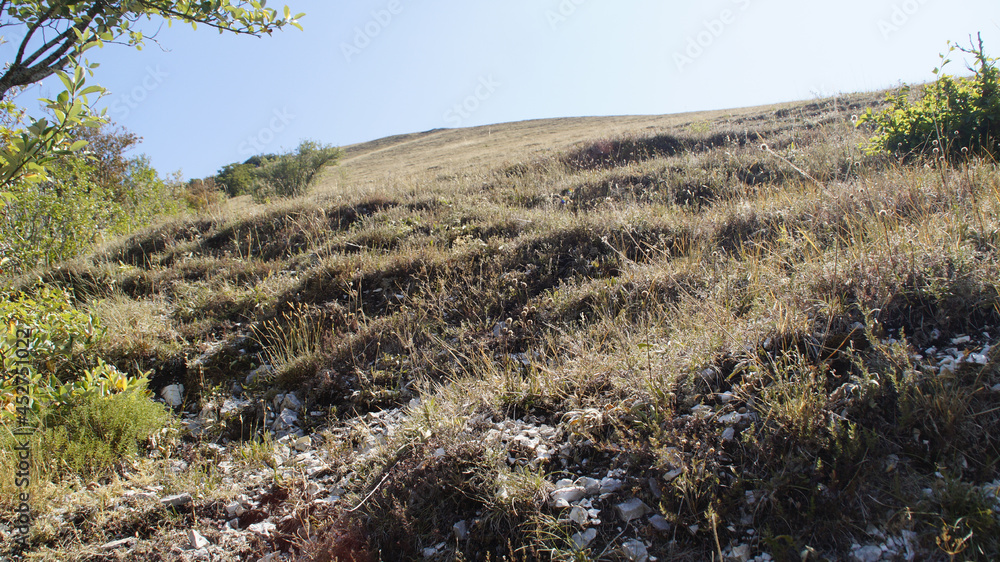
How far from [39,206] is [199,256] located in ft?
13.5

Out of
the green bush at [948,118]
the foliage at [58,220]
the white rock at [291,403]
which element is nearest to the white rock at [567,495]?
the white rock at [291,403]

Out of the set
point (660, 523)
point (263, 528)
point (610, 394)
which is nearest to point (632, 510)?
point (660, 523)

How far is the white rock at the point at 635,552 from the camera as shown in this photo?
195cm

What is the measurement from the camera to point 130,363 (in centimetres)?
468

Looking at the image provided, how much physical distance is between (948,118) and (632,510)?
21.0 feet

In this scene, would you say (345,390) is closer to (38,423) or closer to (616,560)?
(38,423)

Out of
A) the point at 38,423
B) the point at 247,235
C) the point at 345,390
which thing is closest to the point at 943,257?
the point at 345,390

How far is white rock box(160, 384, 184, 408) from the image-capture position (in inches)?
169

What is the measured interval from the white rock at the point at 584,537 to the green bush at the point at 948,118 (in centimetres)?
558

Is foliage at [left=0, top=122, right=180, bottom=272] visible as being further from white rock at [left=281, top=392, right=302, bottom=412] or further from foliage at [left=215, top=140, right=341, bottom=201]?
foliage at [left=215, top=140, right=341, bottom=201]

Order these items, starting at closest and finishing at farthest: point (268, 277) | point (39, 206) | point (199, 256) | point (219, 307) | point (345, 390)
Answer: point (345, 390)
point (219, 307)
point (268, 277)
point (199, 256)
point (39, 206)

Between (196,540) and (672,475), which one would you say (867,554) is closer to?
(672,475)

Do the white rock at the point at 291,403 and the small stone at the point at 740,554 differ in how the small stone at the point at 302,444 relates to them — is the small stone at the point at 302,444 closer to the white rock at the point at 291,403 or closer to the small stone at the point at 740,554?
the white rock at the point at 291,403

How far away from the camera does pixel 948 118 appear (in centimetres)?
541
